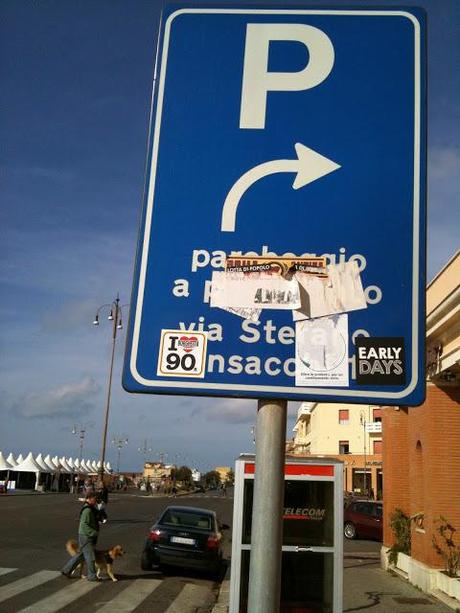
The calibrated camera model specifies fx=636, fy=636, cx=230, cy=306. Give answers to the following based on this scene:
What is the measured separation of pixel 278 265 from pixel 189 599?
11334 millimetres

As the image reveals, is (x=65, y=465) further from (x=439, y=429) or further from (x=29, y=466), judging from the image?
(x=439, y=429)

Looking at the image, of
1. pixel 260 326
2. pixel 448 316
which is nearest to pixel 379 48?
pixel 260 326

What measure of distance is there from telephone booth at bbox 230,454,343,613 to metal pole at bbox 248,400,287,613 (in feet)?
20.2

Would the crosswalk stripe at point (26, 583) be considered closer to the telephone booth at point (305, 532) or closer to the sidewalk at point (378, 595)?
the sidewalk at point (378, 595)

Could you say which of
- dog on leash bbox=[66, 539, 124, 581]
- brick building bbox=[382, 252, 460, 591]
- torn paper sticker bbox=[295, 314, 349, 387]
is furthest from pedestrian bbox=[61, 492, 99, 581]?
torn paper sticker bbox=[295, 314, 349, 387]

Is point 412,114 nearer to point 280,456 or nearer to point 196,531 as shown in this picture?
point 280,456

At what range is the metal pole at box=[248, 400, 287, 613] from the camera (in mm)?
1755

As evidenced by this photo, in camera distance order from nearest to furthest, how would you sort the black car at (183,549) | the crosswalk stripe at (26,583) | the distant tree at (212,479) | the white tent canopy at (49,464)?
1. the crosswalk stripe at (26,583)
2. the black car at (183,549)
3. the white tent canopy at (49,464)
4. the distant tree at (212,479)

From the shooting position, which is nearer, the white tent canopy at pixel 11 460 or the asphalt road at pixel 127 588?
the asphalt road at pixel 127 588

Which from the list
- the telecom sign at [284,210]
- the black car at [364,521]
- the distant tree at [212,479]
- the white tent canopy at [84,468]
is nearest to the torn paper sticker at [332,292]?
the telecom sign at [284,210]

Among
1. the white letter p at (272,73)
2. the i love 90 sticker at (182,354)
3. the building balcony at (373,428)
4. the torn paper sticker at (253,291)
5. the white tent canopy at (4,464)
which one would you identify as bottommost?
the white tent canopy at (4,464)

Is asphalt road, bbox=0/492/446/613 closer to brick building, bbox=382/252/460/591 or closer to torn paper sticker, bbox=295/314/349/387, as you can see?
brick building, bbox=382/252/460/591

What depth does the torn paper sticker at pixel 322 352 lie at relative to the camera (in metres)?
1.86

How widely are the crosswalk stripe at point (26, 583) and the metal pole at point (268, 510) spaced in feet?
33.6
